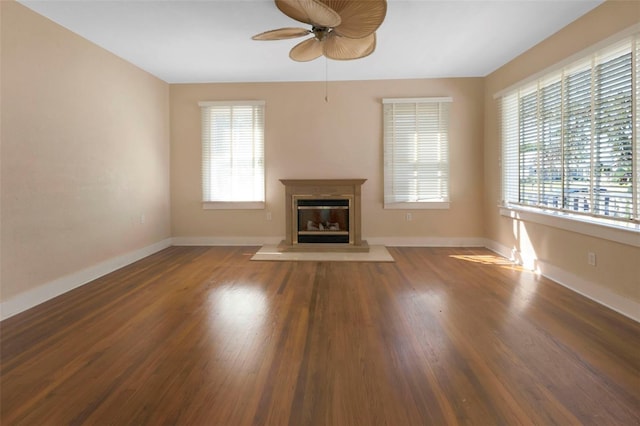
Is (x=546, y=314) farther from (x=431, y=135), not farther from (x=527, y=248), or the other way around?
(x=431, y=135)

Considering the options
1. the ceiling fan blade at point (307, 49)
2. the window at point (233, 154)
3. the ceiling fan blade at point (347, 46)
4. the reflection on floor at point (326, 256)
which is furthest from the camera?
the window at point (233, 154)

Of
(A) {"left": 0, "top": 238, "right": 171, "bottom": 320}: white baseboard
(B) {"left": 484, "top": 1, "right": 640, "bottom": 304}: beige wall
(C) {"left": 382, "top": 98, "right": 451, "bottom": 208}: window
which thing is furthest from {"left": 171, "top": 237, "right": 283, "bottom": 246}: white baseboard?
(B) {"left": 484, "top": 1, "right": 640, "bottom": 304}: beige wall

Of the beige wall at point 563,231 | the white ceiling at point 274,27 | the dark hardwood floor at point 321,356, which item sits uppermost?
the white ceiling at point 274,27

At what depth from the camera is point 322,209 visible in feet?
17.9

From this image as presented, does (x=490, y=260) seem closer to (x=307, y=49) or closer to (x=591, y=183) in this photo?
(x=591, y=183)

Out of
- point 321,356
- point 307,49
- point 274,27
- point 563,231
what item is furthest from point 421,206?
point 321,356

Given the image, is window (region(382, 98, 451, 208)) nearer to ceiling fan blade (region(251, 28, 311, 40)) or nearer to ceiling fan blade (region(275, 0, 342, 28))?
ceiling fan blade (region(251, 28, 311, 40))

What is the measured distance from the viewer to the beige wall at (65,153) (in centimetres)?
292

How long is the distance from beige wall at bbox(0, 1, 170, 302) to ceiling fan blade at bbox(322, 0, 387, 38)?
267cm

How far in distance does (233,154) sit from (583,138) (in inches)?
180

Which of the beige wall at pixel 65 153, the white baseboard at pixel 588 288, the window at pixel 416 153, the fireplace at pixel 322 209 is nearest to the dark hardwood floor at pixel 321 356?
the white baseboard at pixel 588 288

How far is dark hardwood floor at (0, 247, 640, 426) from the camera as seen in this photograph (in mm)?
1612

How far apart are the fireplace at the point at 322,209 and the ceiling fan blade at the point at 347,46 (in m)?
2.07

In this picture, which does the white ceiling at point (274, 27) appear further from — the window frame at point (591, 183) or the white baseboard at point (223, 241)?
the white baseboard at point (223, 241)
